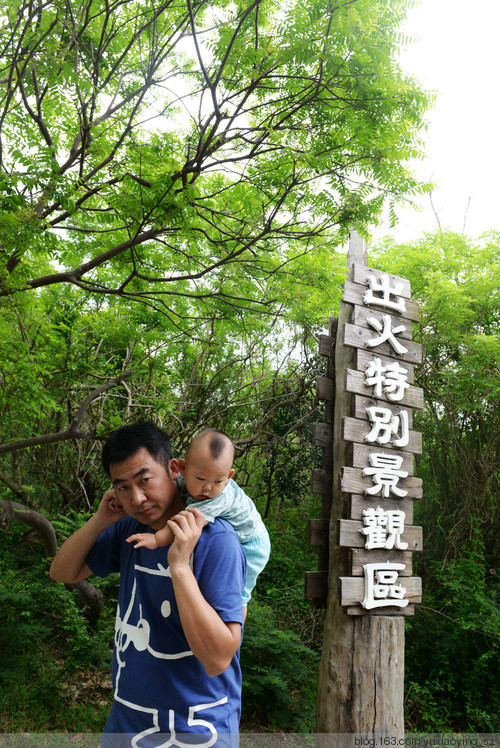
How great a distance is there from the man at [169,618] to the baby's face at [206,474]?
6 centimetres

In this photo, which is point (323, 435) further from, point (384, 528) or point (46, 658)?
point (46, 658)

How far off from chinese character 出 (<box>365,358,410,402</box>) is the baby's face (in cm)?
186

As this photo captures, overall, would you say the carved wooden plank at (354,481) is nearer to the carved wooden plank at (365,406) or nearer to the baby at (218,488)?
the carved wooden plank at (365,406)

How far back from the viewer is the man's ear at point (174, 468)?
4.77ft

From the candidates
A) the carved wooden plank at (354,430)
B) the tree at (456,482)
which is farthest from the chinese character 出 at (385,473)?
the tree at (456,482)

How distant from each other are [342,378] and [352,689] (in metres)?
1.60

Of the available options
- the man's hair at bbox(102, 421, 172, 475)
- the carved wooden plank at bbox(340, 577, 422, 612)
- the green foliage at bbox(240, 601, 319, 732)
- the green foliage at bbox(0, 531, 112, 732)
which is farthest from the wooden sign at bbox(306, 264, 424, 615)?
the green foliage at bbox(0, 531, 112, 732)

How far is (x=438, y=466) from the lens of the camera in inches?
235

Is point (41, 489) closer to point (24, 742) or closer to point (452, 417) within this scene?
point (24, 742)

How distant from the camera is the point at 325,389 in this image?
319 centimetres

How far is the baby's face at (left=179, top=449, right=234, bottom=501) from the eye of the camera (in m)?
1.38

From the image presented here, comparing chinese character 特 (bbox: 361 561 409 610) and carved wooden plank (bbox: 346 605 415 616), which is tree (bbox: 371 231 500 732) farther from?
chinese character 特 (bbox: 361 561 409 610)

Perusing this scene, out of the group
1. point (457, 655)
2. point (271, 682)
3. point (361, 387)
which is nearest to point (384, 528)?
point (361, 387)

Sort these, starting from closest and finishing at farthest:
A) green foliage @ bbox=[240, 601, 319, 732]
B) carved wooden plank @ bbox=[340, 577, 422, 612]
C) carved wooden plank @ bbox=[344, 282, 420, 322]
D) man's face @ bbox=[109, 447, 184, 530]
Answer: man's face @ bbox=[109, 447, 184, 530], carved wooden plank @ bbox=[340, 577, 422, 612], carved wooden plank @ bbox=[344, 282, 420, 322], green foliage @ bbox=[240, 601, 319, 732]
